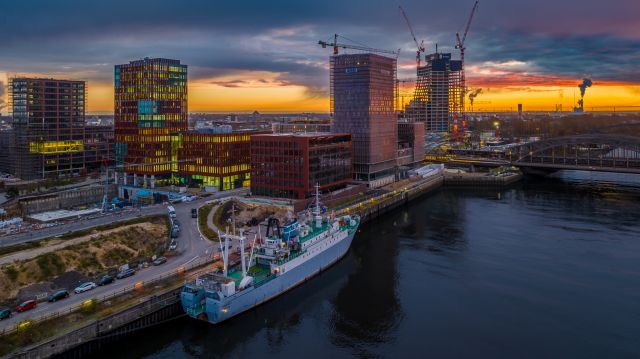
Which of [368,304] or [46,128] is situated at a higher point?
[46,128]

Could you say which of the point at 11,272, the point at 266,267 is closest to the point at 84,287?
the point at 11,272

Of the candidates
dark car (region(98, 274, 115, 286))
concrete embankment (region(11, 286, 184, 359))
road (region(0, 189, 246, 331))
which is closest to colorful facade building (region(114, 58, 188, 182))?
road (region(0, 189, 246, 331))

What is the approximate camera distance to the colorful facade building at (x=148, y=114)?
11494cm

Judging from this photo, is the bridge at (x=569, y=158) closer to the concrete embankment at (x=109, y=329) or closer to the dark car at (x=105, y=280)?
the concrete embankment at (x=109, y=329)

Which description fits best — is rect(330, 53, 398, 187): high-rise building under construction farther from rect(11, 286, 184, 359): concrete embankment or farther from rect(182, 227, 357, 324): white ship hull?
A: rect(11, 286, 184, 359): concrete embankment

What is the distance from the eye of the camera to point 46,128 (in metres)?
133

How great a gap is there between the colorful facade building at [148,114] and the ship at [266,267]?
5627cm

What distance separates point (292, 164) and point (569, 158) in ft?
299

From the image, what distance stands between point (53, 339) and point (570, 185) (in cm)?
12980

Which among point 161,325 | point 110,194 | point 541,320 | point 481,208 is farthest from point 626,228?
point 110,194

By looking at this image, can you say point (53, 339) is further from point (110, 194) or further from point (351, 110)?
point (351, 110)

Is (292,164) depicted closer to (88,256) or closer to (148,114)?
(88,256)

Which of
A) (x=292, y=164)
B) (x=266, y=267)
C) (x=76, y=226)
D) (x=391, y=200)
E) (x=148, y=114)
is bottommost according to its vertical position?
(x=266, y=267)

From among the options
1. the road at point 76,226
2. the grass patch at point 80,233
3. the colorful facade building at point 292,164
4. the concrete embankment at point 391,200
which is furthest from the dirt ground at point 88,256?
the concrete embankment at point 391,200
